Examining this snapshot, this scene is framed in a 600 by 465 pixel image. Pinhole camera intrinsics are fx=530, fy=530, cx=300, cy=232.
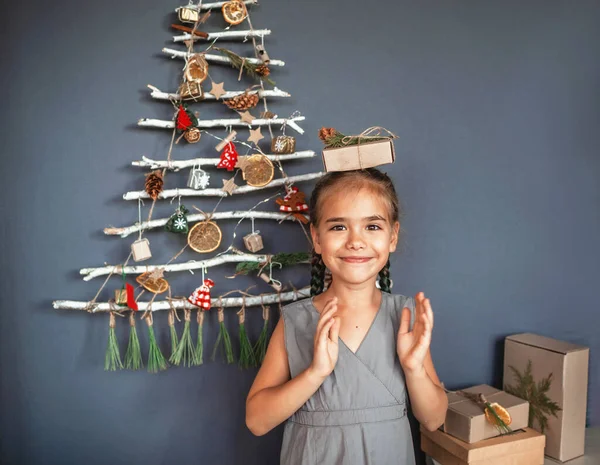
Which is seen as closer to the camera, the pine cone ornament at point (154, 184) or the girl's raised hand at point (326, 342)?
the girl's raised hand at point (326, 342)

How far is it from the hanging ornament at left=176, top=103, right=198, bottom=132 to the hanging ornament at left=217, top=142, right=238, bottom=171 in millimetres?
97

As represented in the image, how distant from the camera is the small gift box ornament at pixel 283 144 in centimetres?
125

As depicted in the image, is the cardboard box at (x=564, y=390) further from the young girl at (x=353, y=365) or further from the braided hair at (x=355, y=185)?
the braided hair at (x=355, y=185)

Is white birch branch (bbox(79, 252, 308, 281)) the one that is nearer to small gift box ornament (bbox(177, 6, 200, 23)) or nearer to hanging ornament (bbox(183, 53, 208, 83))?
hanging ornament (bbox(183, 53, 208, 83))

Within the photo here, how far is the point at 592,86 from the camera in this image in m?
1.47

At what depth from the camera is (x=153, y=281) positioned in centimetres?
124

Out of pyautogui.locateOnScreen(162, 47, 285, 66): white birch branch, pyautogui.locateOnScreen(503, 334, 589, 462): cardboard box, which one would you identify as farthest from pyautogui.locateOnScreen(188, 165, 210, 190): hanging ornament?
pyautogui.locateOnScreen(503, 334, 589, 462): cardboard box

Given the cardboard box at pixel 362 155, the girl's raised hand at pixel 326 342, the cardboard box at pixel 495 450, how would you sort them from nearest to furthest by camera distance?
the girl's raised hand at pixel 326 342, the cardboard box at pixel 362 155, the cardboard box at pixel 495 450

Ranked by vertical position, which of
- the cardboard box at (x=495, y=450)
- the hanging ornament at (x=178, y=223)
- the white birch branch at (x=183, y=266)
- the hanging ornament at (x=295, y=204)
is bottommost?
the cardboard box at (x=495, y=450)

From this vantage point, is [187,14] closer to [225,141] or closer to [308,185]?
[225,141]

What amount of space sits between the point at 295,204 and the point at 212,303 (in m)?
0.31

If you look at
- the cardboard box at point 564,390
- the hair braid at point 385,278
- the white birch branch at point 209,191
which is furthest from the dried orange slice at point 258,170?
the cardboard box at point 564,390

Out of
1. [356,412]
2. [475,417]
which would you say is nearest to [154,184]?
[356,412]

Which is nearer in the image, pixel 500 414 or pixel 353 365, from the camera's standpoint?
pixel 353 365
